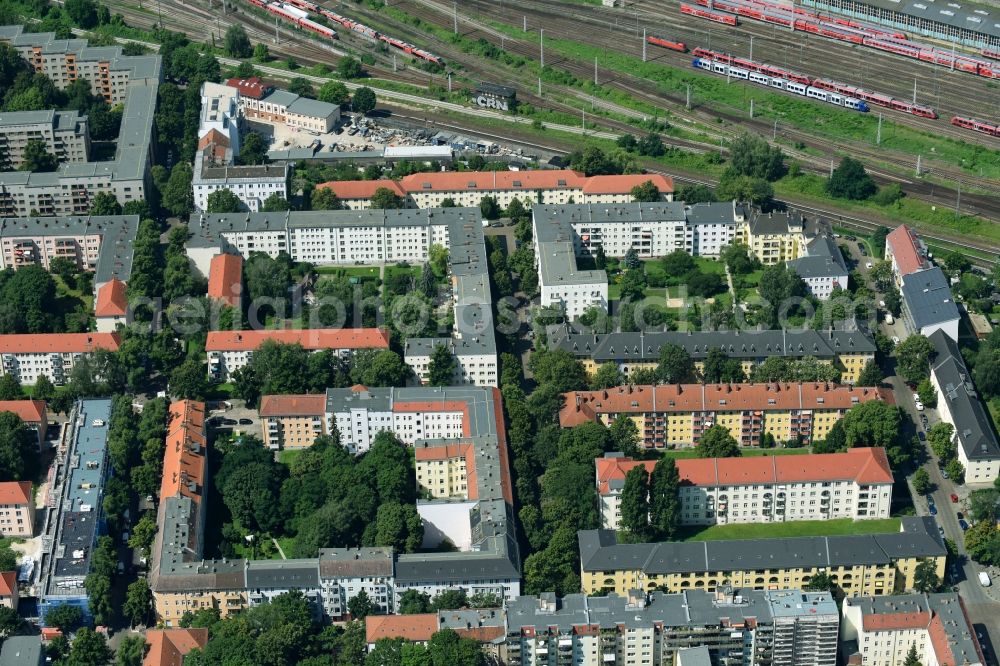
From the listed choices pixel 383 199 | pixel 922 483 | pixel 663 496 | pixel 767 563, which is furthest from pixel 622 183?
pixel 767 563

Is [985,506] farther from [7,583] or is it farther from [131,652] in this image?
[7,583]

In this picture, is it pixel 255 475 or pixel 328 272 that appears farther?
pixel 328 272

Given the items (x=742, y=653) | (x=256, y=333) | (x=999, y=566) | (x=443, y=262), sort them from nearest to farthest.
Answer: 1. (x=742, y=653)
2. (x=999, y=566)
3. (x=256, y=333)
4. (x=443, y=262)

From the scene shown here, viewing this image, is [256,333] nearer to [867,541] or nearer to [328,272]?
[328,272]

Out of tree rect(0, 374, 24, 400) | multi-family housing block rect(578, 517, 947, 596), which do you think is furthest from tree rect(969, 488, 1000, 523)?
tree rect(0, 374, 24, 400)

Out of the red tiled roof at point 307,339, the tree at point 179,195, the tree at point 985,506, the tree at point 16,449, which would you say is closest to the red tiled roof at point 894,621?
the tree at point 985,506

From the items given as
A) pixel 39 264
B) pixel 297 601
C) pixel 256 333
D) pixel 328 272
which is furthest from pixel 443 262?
pixel 297 601

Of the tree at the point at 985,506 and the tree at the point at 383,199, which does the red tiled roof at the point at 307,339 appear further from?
the tree at the point at 985,506
